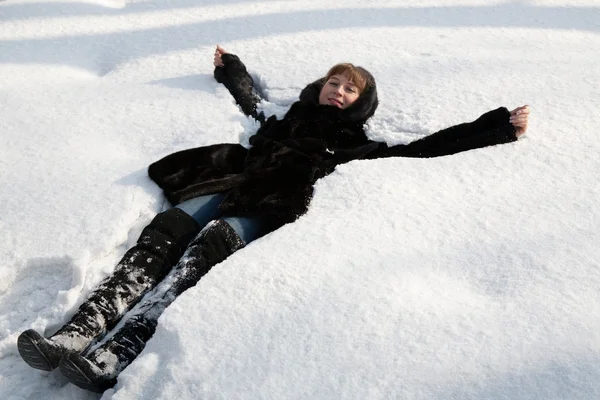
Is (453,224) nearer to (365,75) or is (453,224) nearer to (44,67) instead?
(365,75)

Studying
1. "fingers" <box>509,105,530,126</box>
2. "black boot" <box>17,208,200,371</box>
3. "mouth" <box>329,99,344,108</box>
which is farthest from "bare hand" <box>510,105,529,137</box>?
"black boot" <box>17,208,200,371</box>

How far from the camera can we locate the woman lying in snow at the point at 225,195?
1.99 metres

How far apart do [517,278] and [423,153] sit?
0.84 metres

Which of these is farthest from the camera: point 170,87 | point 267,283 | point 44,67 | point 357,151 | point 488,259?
point 44,67

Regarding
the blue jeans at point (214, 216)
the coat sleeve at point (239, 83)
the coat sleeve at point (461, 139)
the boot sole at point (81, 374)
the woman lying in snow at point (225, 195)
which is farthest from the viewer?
the coat sleeve at point (239, 83)

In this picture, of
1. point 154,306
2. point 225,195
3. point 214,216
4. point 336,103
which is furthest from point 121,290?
point 336,103

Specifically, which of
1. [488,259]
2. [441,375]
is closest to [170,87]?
[488,259]

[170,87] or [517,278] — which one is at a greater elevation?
[170,87]

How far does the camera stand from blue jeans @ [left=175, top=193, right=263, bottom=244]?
240cm

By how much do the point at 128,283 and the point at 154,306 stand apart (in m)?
0.14

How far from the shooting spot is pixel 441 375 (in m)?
1.76

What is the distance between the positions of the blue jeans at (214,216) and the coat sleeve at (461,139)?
2.17 ft

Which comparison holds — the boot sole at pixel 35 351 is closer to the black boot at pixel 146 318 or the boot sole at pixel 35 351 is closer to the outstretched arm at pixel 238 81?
the black boot at pixel 146 318

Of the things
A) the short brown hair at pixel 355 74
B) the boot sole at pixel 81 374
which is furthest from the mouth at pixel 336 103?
the boot sole at pixel 81 374
